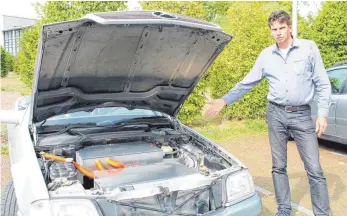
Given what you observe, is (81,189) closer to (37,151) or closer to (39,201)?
(39,201)

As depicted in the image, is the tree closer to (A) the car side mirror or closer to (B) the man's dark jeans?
(B) the man's dark jeans

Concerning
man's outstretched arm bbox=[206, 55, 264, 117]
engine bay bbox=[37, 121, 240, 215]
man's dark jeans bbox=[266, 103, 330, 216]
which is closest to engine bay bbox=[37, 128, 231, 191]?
engine bay bbox=[37, 121, 240, 215]

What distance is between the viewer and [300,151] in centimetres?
376

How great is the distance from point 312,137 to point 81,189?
2.21 meters

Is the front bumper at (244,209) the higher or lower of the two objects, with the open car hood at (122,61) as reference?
lower

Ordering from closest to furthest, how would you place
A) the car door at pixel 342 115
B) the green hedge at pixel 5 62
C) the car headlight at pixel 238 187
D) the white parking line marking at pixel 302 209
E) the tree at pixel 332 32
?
the car headlight at pixel 238 187 < the white parking line marking at pixel 302 209 < the car door at pixel 342 115 < the tree at pixel 332 32 < the green hedge at pixel 5 62

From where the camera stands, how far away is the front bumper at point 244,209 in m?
2.80

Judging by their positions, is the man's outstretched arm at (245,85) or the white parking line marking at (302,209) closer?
the man's outstretched arm at (245,85)

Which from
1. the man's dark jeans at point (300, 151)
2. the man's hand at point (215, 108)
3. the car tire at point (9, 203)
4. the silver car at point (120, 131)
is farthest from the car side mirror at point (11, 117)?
the man's dark jeans at point (300, 151)

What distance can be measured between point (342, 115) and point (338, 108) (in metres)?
0.15

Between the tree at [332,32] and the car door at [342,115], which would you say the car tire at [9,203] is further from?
the tree at [332,32]

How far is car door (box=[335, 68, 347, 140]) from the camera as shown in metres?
6.30

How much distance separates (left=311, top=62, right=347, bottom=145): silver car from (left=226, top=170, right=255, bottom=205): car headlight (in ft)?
12.8

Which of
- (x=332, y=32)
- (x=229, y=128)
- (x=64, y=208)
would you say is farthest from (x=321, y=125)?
(x=332, y=32)
